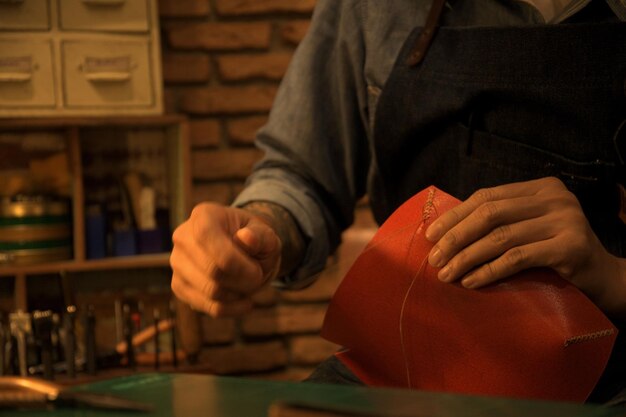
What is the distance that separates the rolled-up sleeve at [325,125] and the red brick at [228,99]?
1.15m

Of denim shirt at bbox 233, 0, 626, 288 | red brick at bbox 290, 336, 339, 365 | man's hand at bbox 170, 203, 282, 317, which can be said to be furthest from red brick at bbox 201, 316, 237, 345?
man's hand at bbox 170, 203, 282, 317

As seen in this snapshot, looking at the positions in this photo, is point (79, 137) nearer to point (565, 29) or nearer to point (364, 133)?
point (364, 133)

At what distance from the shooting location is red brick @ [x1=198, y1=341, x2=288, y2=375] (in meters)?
2.25

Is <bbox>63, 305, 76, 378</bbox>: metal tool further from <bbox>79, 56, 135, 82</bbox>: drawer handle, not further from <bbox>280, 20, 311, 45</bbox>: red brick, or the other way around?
<bbox>280, 20, 311, 45</bbox>: red brick

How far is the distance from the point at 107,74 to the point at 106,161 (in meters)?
0.31

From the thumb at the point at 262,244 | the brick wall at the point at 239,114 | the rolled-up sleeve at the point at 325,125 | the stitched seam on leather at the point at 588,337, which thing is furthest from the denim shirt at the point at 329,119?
the brick wall at the point at 239,114

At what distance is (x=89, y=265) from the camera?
75.3 inches

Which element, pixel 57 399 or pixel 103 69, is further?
pixel 103 69

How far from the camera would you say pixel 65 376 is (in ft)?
5.96

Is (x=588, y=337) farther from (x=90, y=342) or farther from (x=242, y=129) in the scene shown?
(x=242, y=129)

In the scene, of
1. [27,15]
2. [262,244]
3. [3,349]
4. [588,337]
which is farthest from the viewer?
[27,15]

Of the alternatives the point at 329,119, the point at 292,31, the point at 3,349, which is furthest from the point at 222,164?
the point at 329,119

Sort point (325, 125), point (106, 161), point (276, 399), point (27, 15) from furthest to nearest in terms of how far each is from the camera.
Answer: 1. point (106, 161)
2. point (27, 15)
3. point (325, 125)
4. point (276, 399)

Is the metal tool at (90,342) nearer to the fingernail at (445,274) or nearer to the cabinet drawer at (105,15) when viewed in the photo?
the cabinet drawer at (105,15)
